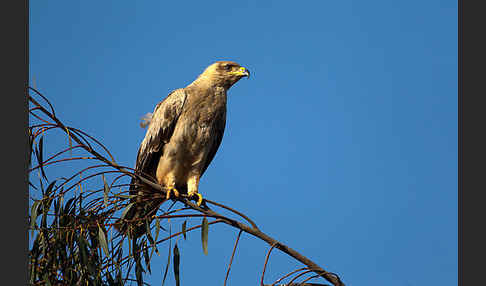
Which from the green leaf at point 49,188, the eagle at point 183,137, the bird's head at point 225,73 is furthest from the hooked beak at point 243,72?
the green leaf at point 49,188

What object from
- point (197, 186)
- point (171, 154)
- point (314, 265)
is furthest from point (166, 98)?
point (314, 265)

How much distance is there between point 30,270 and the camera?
320 centimetres

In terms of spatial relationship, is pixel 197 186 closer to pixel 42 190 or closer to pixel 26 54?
pixel 42 190

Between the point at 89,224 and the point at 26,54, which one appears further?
the point at 89,224

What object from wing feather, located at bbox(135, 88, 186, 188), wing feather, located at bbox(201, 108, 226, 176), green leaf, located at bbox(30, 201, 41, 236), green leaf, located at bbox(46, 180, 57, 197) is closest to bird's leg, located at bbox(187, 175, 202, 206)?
wing feather, located at bbox(201, 108, 226, 176)

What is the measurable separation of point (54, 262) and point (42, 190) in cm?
52

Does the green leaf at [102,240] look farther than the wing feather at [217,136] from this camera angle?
No

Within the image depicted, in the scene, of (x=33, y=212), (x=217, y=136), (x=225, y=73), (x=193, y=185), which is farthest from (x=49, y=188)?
(x=225, y=73)

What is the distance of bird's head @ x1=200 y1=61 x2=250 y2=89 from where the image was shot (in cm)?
484

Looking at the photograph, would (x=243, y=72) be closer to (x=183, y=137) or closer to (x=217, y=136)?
(x=217, y=136)

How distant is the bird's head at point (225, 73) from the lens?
15.9ft

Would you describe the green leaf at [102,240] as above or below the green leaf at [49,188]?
below

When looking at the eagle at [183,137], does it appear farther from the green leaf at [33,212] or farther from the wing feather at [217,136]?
the green leaf at [33,212]

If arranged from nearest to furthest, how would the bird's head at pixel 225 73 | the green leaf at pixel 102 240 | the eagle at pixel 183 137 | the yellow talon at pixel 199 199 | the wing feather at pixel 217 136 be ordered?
the green leaf at pixel 102 240 → the yellow talon at pixel 199 199 → the eagle at pixel 183 137 → the wing feather at pixel 217 136 → the bird's head at pixel 225 73
